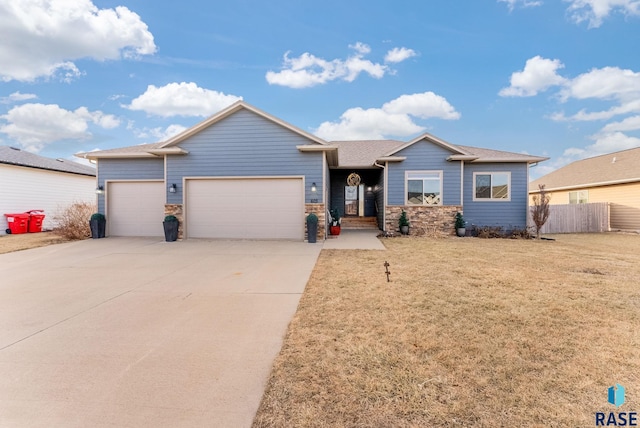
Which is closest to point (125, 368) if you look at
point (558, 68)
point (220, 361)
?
point (220, 361)

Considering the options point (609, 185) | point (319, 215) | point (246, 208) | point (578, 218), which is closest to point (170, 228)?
point (246, 208)

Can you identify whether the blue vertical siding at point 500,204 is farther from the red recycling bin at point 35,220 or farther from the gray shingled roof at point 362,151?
Answer: the red recycling bin at point 35,220

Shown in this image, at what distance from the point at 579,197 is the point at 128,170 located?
2665cm

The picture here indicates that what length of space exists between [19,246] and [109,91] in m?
8.12

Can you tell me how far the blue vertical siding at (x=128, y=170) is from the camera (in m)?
11.9

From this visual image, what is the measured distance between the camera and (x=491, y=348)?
2.85 metres

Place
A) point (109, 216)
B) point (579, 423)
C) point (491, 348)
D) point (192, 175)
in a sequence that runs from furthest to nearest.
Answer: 1. point (109, 216)
2. point (192, 175)
3. point (491, 348)
4. point (579, 423)

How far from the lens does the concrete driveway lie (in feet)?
6.82

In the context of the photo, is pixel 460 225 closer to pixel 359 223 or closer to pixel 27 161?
pixel 359 223

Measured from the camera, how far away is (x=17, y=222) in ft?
46.2

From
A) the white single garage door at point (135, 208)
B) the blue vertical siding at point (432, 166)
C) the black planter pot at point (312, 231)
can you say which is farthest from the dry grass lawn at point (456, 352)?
the white single garage door at point (135, 208)

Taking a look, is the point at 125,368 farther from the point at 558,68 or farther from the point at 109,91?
the point at 558,68

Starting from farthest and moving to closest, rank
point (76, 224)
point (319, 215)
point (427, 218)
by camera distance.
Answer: point (427, 218), point (76, 224), point (319, 215)

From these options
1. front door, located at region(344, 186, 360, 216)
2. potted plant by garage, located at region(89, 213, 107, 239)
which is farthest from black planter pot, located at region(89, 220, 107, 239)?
front door, located at region(344, 186, 360, 216)
